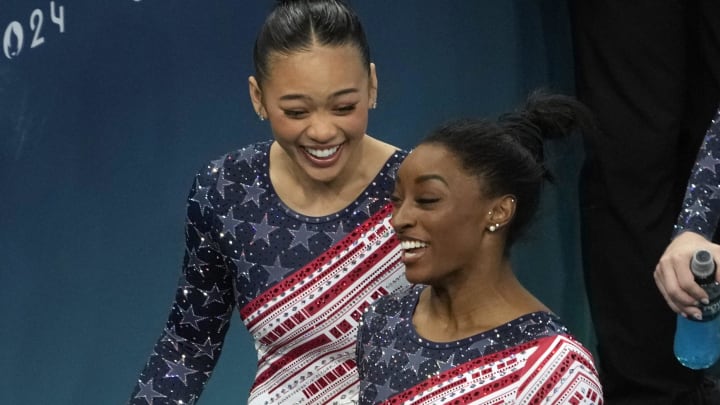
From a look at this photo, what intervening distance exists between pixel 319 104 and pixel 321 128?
0.13 ft

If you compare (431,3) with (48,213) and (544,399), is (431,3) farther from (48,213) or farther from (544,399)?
(544,399)

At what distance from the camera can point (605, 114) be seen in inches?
138

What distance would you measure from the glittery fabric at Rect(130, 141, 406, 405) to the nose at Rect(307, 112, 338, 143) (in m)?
0.18

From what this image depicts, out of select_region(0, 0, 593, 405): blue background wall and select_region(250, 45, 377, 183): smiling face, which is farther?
select_region(0, 0, 593, 405): blue background wall

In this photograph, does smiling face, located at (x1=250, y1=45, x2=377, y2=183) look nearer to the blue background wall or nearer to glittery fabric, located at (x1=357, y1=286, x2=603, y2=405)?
glittery fabric, located at (x1=357, y1=286, x2=603, y2=405)

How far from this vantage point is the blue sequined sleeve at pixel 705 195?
2510 mm

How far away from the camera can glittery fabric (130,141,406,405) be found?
2.71 metres

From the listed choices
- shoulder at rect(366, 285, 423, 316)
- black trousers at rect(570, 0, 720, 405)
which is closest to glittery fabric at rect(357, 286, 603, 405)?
shoulder at rect(366, 285, 423, 316)

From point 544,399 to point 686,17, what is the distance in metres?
1.42

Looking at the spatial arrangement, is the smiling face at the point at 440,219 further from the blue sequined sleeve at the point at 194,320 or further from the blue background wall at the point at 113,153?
the blue background wall at the point at 113,153

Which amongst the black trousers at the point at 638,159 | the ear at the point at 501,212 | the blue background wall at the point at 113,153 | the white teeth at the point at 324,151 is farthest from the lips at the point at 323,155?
the black trousers at the point at 638,159

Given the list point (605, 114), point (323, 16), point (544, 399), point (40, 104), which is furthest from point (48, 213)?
point (544, 399)

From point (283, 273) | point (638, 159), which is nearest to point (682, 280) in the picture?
point (283, 273)

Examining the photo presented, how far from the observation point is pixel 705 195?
8.31 ft
